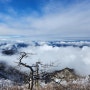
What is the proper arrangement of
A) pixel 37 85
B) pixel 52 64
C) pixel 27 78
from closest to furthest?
pixel 52 64 < pixel 37 85 < pixel 27 78

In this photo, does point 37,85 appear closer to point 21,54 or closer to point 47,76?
point 47,76

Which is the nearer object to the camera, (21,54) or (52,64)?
(52,64)

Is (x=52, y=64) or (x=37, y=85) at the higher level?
(x=52, y=64)

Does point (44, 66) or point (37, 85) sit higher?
point (44, 66)

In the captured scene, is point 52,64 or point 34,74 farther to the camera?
point 34,74

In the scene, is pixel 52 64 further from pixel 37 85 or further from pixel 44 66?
pixel 37 85

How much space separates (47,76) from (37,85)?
139 centimetres

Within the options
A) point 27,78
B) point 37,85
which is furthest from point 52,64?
point 27,78

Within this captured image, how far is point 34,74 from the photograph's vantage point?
28.3 metres

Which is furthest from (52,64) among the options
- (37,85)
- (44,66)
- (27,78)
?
(27,78)

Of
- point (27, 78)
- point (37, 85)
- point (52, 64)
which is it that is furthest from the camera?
point (27, 78)

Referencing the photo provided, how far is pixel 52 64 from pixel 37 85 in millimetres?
3165

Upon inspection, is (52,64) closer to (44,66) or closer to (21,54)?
(44,66)

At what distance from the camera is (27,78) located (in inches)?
1139
